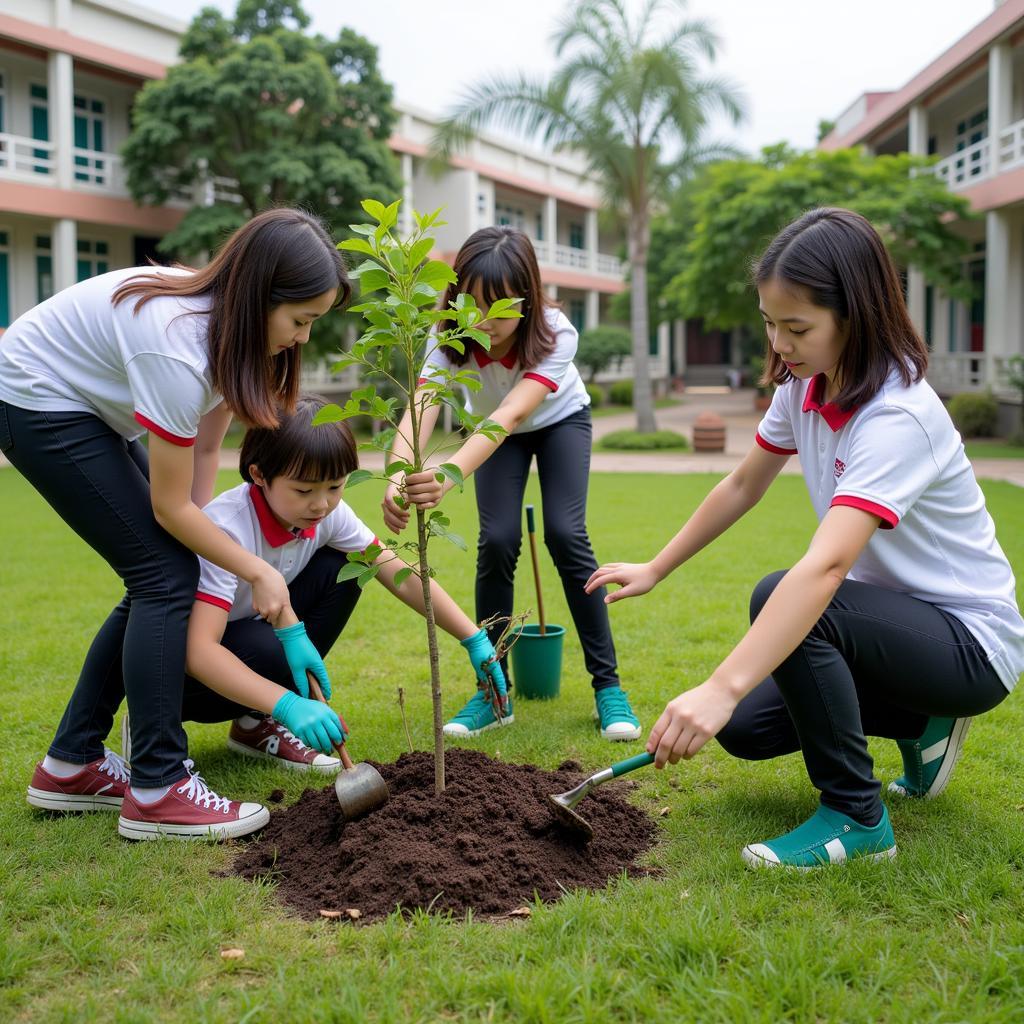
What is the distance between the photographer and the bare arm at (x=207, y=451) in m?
2.84

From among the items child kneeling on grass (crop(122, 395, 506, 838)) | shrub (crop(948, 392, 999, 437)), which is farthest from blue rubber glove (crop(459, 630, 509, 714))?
shrub (crop(948, 392, 999, 437))

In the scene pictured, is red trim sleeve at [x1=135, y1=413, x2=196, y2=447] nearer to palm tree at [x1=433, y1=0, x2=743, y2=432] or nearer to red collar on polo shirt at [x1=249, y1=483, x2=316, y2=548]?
red collar on polo shirt at [x1=249, y1=483, x2=316, y2=548]

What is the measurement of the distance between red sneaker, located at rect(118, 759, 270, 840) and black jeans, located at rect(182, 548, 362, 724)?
1.04 ft

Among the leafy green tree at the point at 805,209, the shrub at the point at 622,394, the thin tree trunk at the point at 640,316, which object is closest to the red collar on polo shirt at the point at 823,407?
the leafy green tree at the point at 805,209

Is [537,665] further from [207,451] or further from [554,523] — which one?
[207,451]

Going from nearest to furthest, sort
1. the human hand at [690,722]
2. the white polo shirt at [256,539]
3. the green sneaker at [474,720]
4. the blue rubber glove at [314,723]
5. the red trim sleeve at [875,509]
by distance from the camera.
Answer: the human hand at [690,722], the red trim sleeve at [875,509], the blue rubber glove at [314,723], the white polo shirt at [256,539], the green sneaker at [474,720]

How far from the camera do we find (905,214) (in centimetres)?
1727

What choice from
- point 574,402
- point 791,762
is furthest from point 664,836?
point 574,402

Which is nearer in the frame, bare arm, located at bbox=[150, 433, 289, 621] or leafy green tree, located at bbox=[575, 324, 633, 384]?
bare arm, located at bbox=[150, 433, 289, 621]

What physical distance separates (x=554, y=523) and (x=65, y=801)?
1.73 metres

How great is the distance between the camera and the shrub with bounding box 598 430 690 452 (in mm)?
17750

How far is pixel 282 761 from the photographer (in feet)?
10.6

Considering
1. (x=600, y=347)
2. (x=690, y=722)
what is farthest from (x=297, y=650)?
(x=600, y=347)

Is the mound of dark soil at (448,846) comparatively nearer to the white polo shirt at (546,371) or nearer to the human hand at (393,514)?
the human hand at (393,514)
